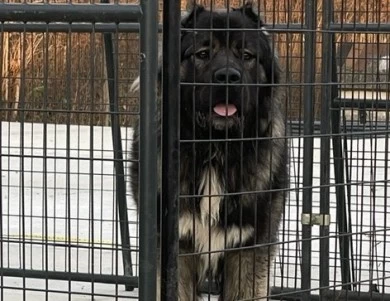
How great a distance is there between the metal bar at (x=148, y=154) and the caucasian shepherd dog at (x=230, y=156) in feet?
2.64

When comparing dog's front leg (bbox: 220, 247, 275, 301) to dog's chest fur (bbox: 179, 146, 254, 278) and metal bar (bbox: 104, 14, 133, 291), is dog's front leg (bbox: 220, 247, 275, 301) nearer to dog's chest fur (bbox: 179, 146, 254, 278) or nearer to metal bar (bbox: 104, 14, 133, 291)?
dog's chest fur (bbox: 179, 146, 254, 278)

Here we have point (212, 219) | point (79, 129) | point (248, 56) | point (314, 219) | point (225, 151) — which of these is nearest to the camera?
point (225, 151)

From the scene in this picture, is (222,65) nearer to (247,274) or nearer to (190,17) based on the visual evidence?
(190,17)

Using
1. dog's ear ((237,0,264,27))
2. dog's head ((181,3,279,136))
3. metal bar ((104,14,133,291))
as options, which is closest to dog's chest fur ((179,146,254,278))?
dog's head ((181,3,279,136))

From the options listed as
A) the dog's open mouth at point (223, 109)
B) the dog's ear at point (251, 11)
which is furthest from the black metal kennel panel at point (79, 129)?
the dog's ear at point (251, 11)

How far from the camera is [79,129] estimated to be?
22.0 feet

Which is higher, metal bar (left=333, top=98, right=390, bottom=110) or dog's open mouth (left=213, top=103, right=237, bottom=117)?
metal bar (left=333, top=98, right=390, bottom=110)

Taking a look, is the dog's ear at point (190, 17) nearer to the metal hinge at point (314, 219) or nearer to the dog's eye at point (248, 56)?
the dog's eye at point (248, 56)

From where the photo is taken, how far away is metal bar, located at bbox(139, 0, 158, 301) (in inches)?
142

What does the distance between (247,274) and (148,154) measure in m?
1.75

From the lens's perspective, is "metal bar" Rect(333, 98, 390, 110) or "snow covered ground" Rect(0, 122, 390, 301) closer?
"snow covered ground" Rect(0, 122, 390, 301)

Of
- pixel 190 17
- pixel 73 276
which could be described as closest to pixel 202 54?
pixel 190 17

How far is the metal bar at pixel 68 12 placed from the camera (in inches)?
146

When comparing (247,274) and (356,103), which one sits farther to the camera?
(356,103)
